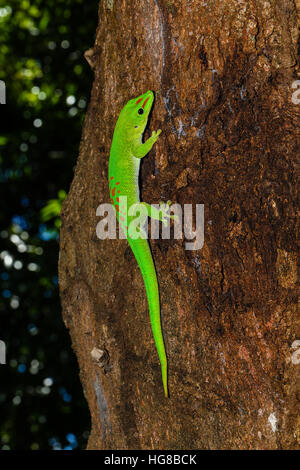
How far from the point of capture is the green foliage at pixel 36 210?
12.1 feet

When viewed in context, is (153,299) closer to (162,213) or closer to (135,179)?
(162,213)

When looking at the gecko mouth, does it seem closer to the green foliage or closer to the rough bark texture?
the rough bark texture

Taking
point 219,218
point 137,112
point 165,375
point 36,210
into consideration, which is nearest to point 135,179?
point 137,112

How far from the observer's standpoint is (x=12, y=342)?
3719 millimetres

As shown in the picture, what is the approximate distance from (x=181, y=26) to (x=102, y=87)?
53cm

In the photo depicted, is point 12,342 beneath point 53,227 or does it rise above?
beneath

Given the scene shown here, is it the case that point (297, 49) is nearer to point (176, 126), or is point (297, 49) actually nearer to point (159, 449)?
point (176, 126)

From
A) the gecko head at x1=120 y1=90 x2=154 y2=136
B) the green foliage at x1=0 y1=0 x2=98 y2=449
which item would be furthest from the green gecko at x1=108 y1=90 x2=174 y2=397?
the green foliage at x1=0 y1=0 x2=98 y2=449

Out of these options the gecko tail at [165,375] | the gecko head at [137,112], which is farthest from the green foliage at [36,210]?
the gecko tail at [165,375]

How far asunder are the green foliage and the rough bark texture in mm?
1951

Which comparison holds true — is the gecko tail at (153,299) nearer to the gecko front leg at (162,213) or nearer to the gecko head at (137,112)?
the gecko front leg at (162,213)

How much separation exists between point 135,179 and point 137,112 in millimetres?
272

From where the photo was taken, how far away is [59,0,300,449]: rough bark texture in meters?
1.43

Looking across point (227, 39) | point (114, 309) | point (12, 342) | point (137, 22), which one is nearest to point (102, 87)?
point (137, 22)
